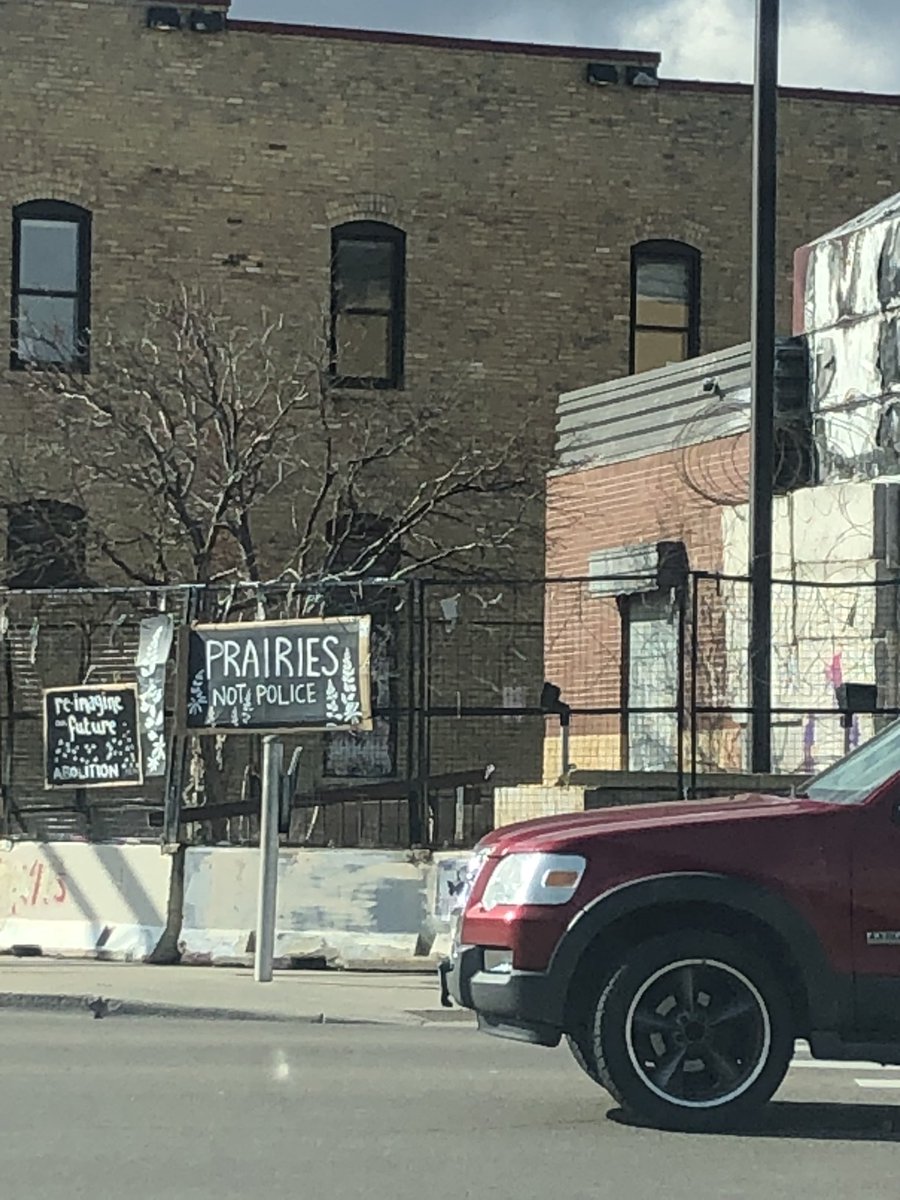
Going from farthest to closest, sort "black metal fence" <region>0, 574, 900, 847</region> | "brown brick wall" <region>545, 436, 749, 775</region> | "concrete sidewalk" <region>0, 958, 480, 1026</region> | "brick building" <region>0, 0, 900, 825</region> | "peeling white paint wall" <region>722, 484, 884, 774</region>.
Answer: "brick building" <region>0, 0, 900, 825</region>
"brown brick wall" <region>545, 436, 749, 775</region>
"peeling white paint wall" <region>722, 484, 884, 774</region>
"black metal fence" <region>0, 574, 900, 847</region>
"concrete sidewalk" <region>0, 958, 480, 1026</region>

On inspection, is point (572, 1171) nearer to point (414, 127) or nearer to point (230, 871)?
point (230, 871)

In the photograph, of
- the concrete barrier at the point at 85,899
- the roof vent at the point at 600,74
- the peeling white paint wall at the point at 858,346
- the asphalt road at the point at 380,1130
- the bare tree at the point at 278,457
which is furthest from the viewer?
the roof vent at the point at 600,74

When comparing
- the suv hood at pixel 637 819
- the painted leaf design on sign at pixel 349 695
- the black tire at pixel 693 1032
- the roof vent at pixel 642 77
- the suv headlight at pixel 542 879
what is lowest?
the black tire at pixel 693 1032

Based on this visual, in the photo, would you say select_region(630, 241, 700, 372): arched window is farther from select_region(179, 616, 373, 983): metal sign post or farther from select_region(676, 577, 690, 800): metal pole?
select_region(179, 616, 373, 983): metal sign post

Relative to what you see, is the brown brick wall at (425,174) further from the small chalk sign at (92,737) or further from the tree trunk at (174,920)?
the tree trunk at (174,920)

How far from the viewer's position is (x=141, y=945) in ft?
53.3

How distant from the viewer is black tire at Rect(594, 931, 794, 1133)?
8.99m

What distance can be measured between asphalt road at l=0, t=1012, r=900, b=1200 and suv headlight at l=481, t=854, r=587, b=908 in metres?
0.91

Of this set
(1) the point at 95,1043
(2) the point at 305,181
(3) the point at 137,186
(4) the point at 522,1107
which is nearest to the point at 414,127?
(2) the point at 305,181

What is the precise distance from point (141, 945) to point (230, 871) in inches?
33.4

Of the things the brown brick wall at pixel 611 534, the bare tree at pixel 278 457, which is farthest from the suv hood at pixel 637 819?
the bare tree at pixel 278 457

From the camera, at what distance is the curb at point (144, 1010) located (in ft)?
43.3

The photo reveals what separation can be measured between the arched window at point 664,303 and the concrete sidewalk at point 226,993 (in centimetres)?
1619

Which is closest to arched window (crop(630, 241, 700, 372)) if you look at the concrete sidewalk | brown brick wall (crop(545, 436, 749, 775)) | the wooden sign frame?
brown brick wall (crop(545, 436, 749, 775))
